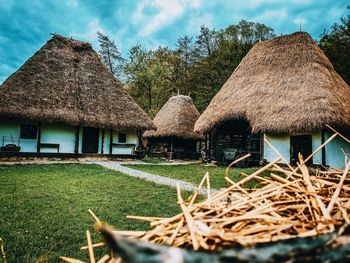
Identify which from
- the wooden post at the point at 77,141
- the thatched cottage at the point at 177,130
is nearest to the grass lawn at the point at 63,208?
the wooden post at the point at 77,141

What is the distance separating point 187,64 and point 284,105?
2504cm

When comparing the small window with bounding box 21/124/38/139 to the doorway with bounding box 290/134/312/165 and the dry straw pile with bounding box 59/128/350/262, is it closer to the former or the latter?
the doorway with bounding box 290/134/312/165

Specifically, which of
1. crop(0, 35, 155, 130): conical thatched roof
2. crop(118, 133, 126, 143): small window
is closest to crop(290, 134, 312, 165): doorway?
crop(0, 35, 155, 130): conical thatched roof

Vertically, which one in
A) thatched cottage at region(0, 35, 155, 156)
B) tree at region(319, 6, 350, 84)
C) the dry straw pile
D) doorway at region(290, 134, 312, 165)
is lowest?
the dry straw pile

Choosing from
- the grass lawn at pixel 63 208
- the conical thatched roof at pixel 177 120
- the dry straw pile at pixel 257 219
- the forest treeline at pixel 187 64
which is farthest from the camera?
the forest treeline at pixel 187 64

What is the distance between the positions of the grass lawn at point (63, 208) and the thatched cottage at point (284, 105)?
786 centimetres

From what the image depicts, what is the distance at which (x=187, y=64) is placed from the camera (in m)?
36.9

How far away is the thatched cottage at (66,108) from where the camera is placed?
50.9 ft

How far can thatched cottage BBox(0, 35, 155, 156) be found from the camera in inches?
611

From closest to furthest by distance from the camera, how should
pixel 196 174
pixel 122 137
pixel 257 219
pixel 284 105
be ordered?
pixel 257 219, pixel 196 174, pixel 284 105, pixel 122 137

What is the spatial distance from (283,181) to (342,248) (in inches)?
24.8

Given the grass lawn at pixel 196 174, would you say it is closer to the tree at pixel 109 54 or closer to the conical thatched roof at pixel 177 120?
the conical thatched roof at pixel 177 120

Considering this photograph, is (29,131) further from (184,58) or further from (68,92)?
(184,58)

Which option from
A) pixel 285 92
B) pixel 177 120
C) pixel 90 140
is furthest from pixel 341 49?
pixel 90 140
